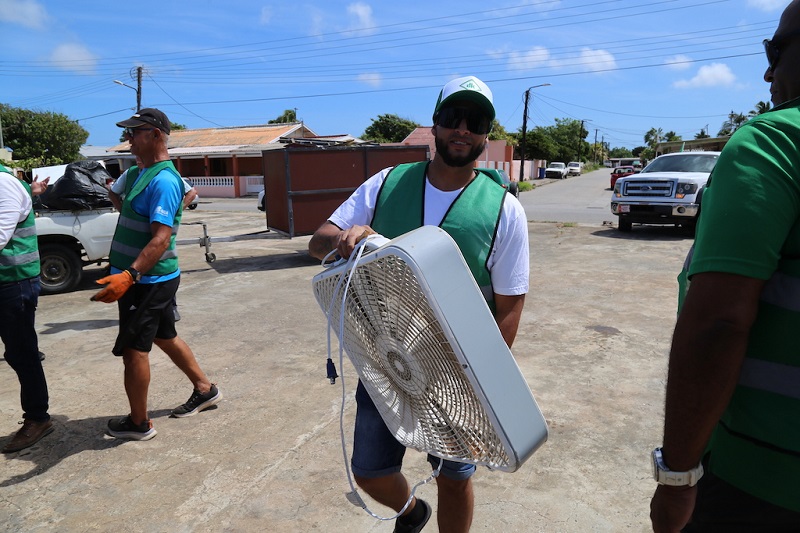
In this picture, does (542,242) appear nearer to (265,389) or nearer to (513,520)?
(265,389)

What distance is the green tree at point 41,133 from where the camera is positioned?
4128cm

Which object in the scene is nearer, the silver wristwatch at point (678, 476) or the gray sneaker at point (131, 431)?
the silver wristwatch at point (678, 476)

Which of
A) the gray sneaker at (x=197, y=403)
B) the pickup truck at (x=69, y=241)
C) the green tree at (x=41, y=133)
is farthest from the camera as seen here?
the green tree at (x=41, y=133)

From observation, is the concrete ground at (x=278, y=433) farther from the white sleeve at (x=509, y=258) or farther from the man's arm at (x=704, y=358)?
the man's arm at (x=704, y=358)

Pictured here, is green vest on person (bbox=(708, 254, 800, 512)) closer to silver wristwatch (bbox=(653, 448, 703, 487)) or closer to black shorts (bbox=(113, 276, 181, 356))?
silver wristwatch (bbox=(653, 448, 703, 487))

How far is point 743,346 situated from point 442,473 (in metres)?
1.30

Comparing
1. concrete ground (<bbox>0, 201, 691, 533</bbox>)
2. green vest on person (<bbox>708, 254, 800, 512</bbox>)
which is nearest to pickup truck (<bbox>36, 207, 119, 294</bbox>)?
concrete ground (<bbox>0, 201, 691, 533</bbox>)

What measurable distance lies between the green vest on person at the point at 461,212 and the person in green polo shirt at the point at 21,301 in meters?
2.39

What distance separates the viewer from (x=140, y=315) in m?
3.33

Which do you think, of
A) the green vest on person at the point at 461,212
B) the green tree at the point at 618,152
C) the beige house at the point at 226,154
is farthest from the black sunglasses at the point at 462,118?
the green tree at the point at 618,152

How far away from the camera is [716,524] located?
48.8 inches

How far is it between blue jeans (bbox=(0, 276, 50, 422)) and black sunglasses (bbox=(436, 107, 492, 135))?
2.79 meters

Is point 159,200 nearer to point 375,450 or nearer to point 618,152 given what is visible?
point 375,450

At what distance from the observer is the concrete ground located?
2736mm
